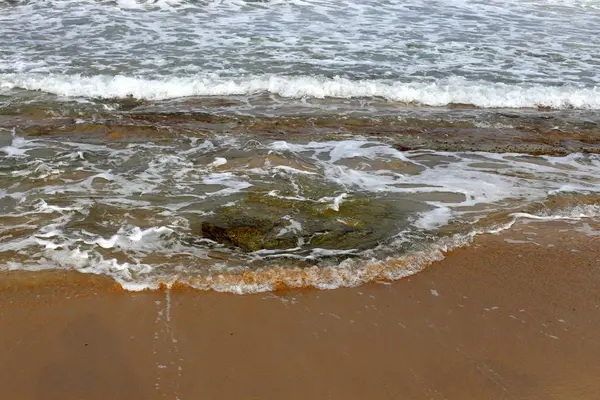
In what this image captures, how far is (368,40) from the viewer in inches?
471

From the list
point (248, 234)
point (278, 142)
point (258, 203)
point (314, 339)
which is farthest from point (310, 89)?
point (314, 339)

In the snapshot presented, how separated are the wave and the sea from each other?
4cm

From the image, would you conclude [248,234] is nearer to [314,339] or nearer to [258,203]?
[258,203]

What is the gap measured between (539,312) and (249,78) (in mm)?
6906

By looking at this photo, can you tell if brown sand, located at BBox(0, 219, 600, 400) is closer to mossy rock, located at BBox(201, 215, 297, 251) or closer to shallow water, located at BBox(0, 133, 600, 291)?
shallow water, located at BBox(0, 133, 600, 291)

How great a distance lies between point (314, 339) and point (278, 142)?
3.86 meters

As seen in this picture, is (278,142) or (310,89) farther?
(310,89)

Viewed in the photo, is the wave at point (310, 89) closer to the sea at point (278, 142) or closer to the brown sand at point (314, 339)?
the sea at point (278, 142)

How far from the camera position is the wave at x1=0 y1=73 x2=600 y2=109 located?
8.73 meters

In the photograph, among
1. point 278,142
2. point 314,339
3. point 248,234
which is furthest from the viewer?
point 278,142

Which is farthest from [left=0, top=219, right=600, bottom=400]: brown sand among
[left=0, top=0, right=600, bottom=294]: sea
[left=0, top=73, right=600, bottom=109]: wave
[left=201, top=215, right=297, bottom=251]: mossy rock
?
[left=0, top=73, right=600, bottom=109]: wave

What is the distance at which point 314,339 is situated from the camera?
3361 millimetres

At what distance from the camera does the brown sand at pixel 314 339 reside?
9.80 ft

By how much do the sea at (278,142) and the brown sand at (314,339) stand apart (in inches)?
9.4
